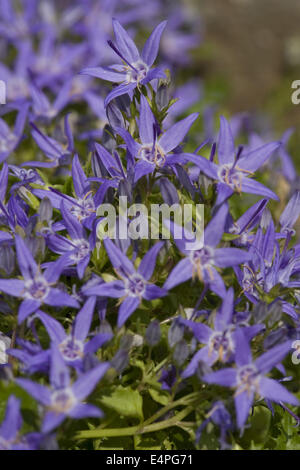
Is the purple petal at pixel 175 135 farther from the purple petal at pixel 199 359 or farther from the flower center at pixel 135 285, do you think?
the purple petal at pixel 199 359

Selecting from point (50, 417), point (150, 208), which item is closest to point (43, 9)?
point (150, 208)

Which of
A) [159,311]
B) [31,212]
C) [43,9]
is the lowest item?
[159,311]

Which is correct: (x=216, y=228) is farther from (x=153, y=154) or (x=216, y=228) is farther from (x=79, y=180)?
(x=79, y=180)

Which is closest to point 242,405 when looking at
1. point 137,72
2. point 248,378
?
point 248,378

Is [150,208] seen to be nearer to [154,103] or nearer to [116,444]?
[154,103]

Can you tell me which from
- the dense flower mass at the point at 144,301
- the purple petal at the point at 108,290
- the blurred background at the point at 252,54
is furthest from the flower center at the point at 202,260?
the blurred background at the point at 252,54

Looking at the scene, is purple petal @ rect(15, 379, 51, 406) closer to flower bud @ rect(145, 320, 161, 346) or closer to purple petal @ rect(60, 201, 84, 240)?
flower bud @ rect(145, 320, 161, 346)

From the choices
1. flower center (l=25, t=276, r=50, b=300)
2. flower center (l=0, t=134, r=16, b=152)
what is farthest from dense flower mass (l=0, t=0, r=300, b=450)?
flower center (l=0, t=134, r=16, b=152)
